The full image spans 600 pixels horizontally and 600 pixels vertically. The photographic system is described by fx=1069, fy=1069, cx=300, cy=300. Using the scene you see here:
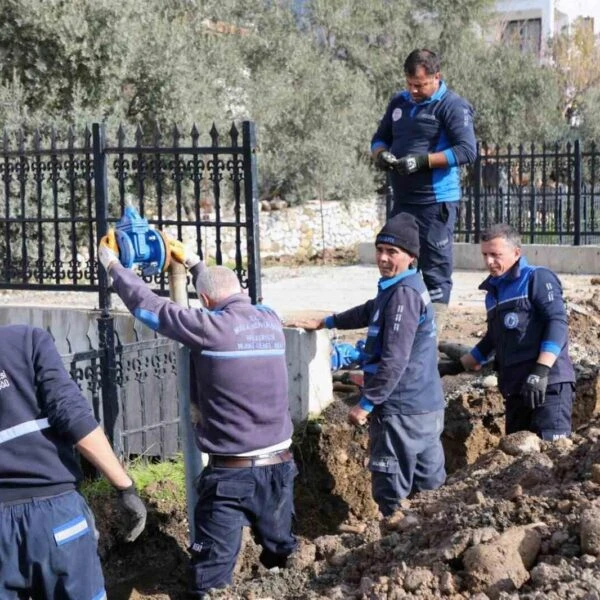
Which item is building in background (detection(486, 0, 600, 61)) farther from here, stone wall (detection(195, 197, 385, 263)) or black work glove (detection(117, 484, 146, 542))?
black work glove (detection(117, 484, 146, 542))

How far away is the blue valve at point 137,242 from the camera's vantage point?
5.15 meters

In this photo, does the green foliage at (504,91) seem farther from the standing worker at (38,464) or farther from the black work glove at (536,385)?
the standing worker at (38,464)

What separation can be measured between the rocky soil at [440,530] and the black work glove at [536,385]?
313 mm

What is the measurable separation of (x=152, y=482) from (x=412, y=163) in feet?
8.69

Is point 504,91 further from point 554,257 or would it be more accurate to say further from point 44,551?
point 44,551

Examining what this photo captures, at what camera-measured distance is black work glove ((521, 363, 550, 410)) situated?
5.89 meters

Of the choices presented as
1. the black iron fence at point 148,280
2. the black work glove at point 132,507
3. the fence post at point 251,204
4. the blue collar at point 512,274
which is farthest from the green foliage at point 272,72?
the black work glove at point 132,507

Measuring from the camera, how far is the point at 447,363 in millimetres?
8125

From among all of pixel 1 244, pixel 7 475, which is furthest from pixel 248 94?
pixel 7 475

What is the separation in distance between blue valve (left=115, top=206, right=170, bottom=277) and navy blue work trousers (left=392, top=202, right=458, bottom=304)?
2268mm

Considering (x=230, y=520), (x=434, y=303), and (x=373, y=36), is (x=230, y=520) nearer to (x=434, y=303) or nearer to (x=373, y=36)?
(x=434, y=303)

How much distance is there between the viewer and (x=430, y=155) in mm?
6867

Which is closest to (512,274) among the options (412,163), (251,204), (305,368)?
(412,163)

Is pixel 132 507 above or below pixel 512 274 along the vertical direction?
below
